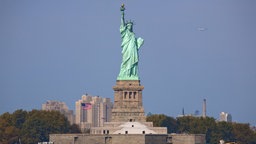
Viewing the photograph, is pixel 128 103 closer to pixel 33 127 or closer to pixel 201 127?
pixel 33 127

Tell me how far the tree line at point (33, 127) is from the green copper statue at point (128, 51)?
9341mm

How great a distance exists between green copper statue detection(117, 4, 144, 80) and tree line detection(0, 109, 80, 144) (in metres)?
9.34

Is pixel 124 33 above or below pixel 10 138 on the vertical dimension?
above

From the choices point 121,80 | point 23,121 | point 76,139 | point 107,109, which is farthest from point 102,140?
point 107,109

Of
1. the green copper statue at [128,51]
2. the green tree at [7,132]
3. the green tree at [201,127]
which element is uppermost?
the green copper statue at [128,51]

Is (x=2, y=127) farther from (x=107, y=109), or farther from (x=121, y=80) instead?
(x=107, y=109)

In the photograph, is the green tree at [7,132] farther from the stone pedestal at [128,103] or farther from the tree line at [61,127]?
the stone pedestal at [128,103]

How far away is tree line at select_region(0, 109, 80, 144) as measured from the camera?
12925cm

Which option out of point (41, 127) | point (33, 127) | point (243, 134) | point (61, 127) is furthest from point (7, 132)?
point (243, 134)

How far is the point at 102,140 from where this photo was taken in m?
116

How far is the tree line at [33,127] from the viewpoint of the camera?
129m

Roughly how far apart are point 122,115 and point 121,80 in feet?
10.6

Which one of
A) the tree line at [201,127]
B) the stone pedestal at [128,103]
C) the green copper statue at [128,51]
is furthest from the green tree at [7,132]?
the tree line at [201,127]

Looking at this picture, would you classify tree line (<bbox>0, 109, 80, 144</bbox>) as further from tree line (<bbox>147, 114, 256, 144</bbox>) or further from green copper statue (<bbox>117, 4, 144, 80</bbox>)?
tree line (<bbox>147, 114, 256, 144</bbox>)
